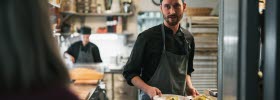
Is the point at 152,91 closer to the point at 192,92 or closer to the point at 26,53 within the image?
the point at 192,92

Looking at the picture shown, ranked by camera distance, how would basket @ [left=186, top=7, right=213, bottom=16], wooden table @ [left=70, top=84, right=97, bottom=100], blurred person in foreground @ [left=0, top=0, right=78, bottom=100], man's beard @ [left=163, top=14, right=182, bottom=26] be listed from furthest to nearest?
basket @ [left=186, top=7, right=213, bottom=16] < wooden table @ [left=70, top=84, right=97, bottom=100] < man's beard @ [left=163, top=14, right=182, bottom=26] < blurred person in foreground @ [left=0, top=0, right=78, bottom=100]

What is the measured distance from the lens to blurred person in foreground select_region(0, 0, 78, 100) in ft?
1.94

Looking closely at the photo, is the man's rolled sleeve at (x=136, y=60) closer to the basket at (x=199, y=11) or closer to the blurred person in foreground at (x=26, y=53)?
the basket at (x=199, y=11)

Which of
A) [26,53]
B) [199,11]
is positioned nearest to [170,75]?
[199,11]

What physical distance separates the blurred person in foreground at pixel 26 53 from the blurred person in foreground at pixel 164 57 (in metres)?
1.31

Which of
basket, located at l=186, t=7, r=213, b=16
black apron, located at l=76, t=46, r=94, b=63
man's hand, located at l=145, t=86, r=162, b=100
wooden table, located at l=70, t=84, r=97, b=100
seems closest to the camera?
man's hand, located at l=145, t=86, r=162, b=100

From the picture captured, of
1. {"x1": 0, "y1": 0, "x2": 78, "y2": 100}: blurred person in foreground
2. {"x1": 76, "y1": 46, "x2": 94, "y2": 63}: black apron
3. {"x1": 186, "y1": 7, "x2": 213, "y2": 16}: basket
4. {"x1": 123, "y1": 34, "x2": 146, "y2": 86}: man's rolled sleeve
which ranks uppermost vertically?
{"x1": 186, "y1": 7, "x2": 213, "y2": 16}: basket

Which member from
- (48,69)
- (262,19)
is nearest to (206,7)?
(262,19)

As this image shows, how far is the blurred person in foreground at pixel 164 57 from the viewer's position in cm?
196

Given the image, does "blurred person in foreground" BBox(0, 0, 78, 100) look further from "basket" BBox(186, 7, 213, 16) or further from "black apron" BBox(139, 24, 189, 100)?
"basket" BBox(186, 7, 213, 16)

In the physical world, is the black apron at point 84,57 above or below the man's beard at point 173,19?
below

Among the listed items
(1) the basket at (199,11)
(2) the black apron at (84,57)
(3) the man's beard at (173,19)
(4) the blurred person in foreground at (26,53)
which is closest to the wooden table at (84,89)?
(3) the man's beard at (173,19)

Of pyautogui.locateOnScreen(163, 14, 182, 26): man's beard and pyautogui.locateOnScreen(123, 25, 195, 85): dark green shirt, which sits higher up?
pyautogui.locateOnScreen(163, 14, 182, 26): man's beard

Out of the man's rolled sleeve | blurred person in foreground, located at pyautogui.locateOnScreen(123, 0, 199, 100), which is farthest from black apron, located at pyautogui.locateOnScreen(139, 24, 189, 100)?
the man's rolled sleeve
